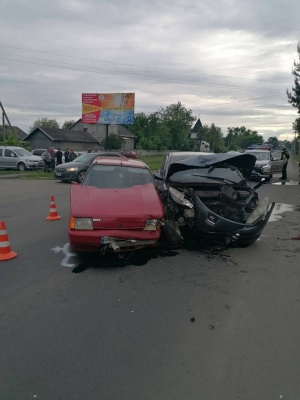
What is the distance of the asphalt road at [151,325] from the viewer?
8.95 feet

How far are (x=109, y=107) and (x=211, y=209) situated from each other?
3740 centimetres

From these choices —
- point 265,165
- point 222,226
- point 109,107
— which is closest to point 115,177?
point 222,226

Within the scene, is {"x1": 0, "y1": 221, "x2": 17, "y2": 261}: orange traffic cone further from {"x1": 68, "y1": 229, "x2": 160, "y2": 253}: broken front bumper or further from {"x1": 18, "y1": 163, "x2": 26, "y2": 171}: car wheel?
{"x1": 18, "y1": 163, "x2": 26, "y2": 171}: car wheel

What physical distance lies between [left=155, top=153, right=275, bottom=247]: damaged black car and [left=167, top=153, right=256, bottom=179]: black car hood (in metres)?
0.33

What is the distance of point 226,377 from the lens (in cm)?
284

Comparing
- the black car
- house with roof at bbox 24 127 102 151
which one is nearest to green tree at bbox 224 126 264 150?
house with roof at bbox 24 127 102 151

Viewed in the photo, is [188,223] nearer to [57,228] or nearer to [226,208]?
[226,208]

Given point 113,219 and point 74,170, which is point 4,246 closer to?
point 113,219

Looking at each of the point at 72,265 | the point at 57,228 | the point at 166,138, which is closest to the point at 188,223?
the point at 72,265

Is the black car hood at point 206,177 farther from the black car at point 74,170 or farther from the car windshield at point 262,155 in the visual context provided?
the car windshield at point 262,155

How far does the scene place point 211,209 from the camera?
6.34 m

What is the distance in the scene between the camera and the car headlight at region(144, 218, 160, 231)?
542 cm

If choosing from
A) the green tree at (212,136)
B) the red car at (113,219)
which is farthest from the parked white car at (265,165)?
the green tree at (212,136)

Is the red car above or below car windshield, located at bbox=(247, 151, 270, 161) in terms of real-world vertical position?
below
